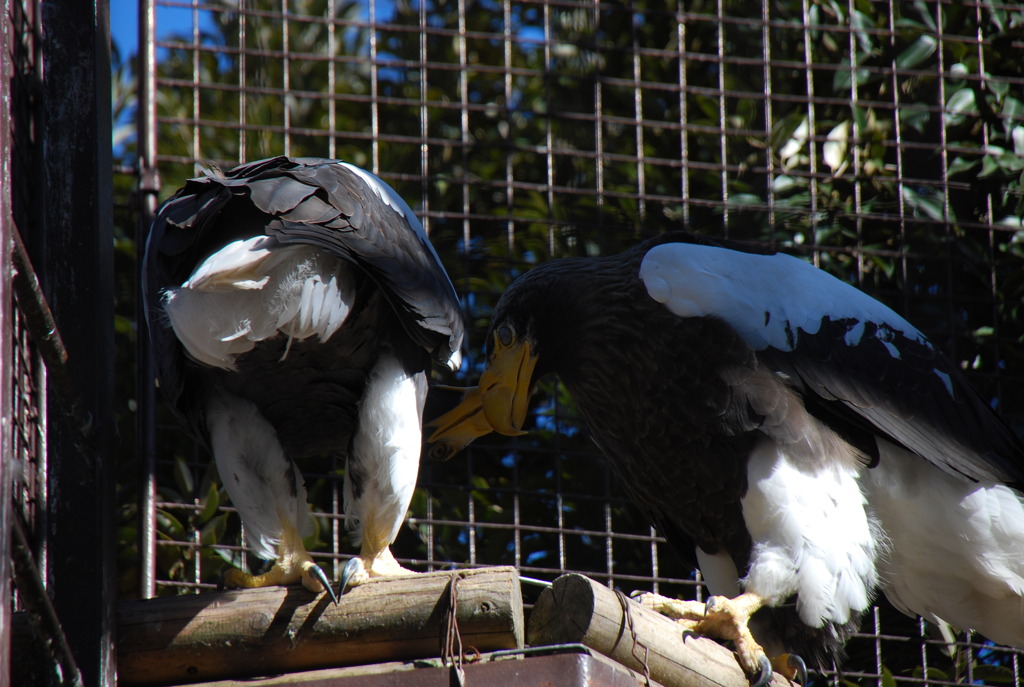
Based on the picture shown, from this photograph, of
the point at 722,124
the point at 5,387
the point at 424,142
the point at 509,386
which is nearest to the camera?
the point at 5,387

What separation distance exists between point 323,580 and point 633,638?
0.62m

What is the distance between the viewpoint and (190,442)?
14.3 feet

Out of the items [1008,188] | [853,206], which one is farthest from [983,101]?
[853,206]

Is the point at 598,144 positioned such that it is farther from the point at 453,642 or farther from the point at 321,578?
the point at 453,642

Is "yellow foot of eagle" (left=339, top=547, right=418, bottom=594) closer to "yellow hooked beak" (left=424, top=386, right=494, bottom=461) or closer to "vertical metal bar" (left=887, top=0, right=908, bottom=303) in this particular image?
"yellow hooked beak" (left=424, top=386, right=494, bottom=461)

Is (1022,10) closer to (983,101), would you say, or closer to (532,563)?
(983,101)

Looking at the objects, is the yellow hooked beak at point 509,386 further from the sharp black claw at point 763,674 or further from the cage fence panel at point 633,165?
the sharp black claw at point 763,674

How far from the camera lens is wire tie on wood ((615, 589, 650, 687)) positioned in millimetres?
2375

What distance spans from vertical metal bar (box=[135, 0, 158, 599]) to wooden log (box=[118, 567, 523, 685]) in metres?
0.91

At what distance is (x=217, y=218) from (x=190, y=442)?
1.94 m

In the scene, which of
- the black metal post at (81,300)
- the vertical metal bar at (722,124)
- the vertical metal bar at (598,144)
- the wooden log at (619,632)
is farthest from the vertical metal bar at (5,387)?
the vertical metal bar at (722,124)

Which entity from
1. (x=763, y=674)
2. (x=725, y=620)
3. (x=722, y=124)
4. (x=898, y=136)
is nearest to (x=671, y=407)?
(x=725, y=620)

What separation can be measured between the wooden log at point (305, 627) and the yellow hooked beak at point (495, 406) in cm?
80

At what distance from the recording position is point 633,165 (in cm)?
452
